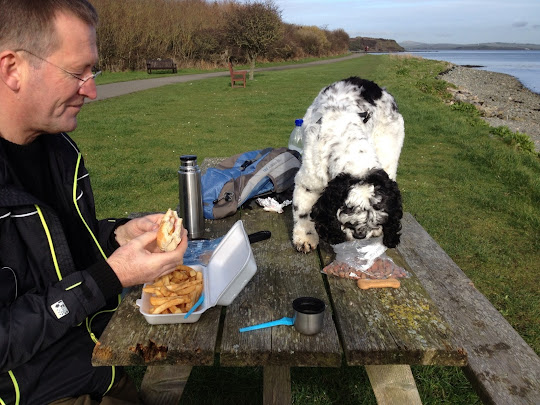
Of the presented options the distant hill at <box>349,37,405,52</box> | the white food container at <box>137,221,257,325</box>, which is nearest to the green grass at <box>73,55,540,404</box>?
the white food container at <box>137,221,257,325</box>

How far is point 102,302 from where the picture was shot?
1810 mm

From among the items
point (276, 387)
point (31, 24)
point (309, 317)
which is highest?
point (31, 24)

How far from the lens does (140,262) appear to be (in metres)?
1.92

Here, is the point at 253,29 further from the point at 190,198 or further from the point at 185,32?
the point at 190,198

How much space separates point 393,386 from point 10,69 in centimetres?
220

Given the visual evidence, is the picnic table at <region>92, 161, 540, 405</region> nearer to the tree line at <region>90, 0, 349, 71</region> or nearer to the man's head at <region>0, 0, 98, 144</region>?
the man's head at <region>0, 0, 98, 144</region>

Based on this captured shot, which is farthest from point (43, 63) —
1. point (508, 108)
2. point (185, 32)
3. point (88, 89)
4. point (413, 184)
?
point (185, 32)

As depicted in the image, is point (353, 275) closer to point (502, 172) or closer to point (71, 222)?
point (71, 222)

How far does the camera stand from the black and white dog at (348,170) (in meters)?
2.89

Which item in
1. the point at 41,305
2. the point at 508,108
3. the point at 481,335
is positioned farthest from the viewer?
the point at 508,108

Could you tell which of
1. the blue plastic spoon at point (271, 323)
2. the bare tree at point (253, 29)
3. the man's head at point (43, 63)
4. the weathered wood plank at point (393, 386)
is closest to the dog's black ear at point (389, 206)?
the weathered wood plank at point (393, 386)

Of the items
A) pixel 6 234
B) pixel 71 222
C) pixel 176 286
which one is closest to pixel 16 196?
pixel 6 234

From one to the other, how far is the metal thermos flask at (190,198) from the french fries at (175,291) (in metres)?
0.83

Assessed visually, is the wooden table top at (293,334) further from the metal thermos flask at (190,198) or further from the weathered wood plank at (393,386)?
the metal thermos flask at (190,198)
